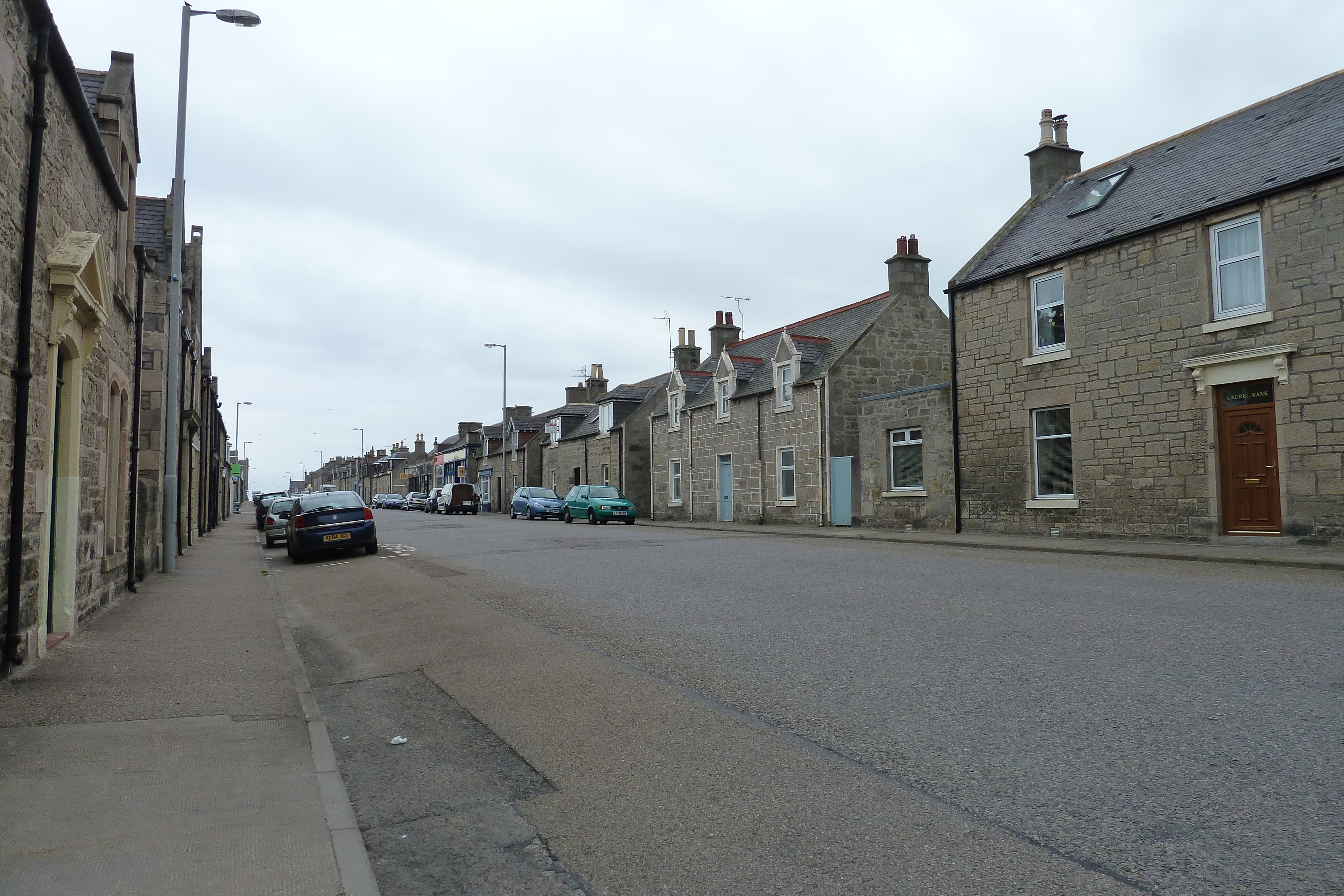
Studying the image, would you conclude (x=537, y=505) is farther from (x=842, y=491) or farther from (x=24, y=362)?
(x=24, y=362)

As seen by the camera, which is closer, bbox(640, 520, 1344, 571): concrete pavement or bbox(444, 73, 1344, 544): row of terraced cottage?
bbox(640, 520, 1344, 571): concrete pavement

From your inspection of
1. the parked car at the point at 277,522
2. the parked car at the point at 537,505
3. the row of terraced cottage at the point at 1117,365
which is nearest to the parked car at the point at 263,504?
the parked car at the point at 277,522

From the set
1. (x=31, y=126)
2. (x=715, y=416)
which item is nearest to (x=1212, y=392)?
(x=31, y=126)

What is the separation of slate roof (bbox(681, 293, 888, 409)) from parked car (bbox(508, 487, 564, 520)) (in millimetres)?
7613

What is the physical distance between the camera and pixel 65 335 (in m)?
7.76

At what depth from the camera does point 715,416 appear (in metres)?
35.1

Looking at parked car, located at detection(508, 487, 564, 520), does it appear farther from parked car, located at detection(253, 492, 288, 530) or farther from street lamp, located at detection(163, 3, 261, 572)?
street lamp, located at detection(163, 3, 261, 572)

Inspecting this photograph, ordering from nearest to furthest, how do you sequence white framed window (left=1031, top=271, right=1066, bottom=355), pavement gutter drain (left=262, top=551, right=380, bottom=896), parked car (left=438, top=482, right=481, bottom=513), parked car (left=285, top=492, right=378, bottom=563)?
pavement gutter drain (left=262, top=551, right=380, bottom=896) → parked car (left=285, top=492, right=378, bottom=563) → white framed window (left=1031, top=271, right=1066, bottom=355) → parked car (left=438, top=482, right=481, bottom=513)

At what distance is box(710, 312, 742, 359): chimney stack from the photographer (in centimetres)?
3962

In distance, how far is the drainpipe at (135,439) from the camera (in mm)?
13039

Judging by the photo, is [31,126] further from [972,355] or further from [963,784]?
[972,355]

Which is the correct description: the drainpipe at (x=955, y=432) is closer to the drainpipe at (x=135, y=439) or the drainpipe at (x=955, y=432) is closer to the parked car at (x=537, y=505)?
the drainpipe at (x=135, y=439)

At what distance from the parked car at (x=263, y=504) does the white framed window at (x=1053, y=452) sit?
2150 centimetres

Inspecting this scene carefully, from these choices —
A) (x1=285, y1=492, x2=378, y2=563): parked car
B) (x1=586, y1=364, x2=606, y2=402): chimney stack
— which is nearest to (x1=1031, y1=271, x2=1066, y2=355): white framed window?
(x1=285, y1=492, x2=378, y2=563): parked car
